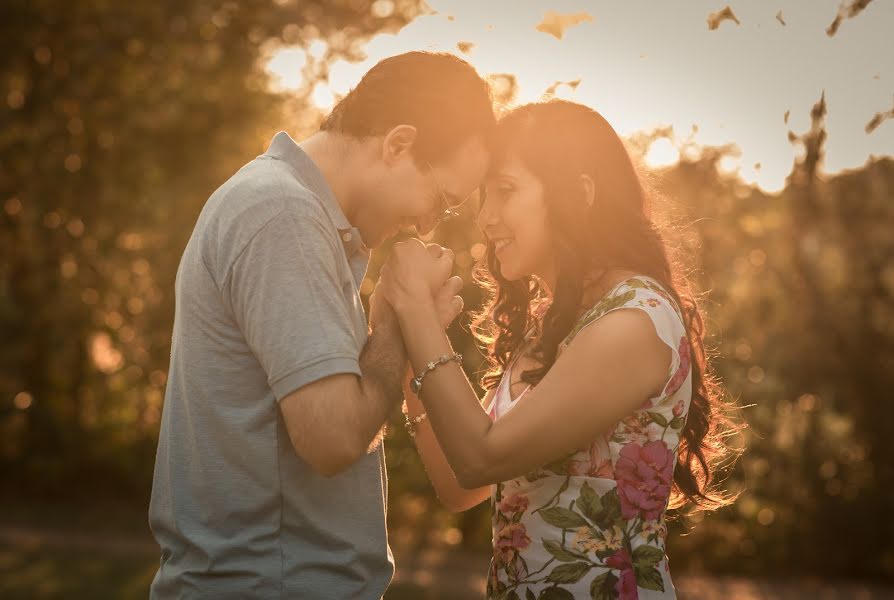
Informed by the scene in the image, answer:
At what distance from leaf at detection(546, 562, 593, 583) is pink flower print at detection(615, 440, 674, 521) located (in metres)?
0.16

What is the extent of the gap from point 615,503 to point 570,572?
20 centimetres

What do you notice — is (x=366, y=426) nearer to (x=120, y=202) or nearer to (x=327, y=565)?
(x=327, y=565)

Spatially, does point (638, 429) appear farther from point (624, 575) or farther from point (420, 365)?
point (420, 365)

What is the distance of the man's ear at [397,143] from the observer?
246cm

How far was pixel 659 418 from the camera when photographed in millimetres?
2518

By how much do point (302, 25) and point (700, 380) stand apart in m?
7.63

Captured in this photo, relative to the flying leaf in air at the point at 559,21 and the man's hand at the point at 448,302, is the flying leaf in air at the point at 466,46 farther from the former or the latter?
the man's hand at the point at 448,302

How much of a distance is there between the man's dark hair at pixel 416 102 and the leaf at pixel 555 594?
43.4 inches

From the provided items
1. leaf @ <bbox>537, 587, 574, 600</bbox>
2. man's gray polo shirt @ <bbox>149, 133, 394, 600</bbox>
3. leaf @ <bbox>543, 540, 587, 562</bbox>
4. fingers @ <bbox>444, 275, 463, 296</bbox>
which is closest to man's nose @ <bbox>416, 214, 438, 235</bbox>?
fingers @ <bbox>444, 275, 463, 296</bbox>

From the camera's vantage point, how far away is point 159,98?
30.6 ft

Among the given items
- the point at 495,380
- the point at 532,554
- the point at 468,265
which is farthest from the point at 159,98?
the point at 532,554

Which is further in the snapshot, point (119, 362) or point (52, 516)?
point (119, 362)

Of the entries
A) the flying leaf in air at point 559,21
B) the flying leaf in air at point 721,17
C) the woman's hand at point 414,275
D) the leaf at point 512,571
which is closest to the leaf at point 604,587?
the leaf at point 512,571

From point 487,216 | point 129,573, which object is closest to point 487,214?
point 487,216
